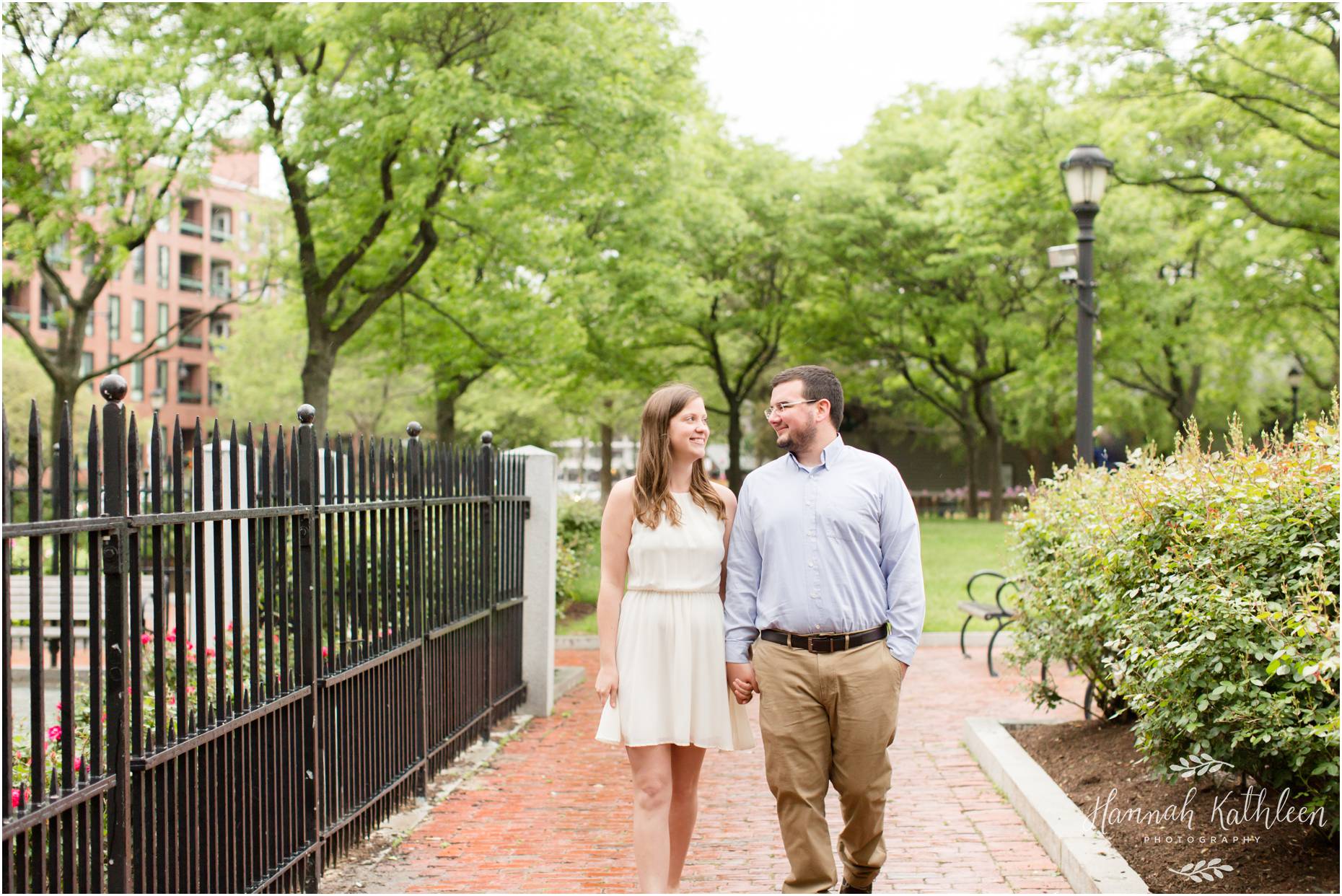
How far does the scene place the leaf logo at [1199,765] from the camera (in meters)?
4.82

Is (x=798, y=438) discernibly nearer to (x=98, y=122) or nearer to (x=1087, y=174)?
(x=1087, y=174)

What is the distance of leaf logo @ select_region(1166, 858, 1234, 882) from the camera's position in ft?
16.4

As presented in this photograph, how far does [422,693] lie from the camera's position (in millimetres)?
7035

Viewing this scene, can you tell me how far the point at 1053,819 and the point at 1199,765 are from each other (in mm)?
1153

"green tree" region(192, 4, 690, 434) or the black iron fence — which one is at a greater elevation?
"green tree" region(192, 4, 690, 434)

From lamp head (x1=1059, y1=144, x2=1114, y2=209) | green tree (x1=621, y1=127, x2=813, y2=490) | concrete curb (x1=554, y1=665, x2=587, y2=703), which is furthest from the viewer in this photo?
green tree (x1=621, y1=127, x2=813, y2=490)

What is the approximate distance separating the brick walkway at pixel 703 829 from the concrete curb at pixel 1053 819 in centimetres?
9

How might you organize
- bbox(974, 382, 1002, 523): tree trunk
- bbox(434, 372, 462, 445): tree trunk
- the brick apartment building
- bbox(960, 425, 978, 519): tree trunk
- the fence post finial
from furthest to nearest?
the brick apartment building
bbox(960, 425, 978, 519): tree trunk
bbox(974, 382, 1002, 523): tree trunk
bbox(434, 372, 462, 445): tree trunk
the fence post finial

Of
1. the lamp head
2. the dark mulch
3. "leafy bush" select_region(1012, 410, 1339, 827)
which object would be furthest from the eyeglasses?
the lamp head

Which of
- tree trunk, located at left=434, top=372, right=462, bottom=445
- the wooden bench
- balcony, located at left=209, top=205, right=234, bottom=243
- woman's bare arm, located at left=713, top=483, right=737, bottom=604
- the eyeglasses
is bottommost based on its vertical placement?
the wooden bench

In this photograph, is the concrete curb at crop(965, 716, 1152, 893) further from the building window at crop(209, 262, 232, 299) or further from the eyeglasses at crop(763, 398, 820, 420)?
the building window at crop(209, 262, 232, 299)

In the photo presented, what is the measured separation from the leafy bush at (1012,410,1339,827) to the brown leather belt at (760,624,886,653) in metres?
1.23

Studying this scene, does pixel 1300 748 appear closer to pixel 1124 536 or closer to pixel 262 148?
pixel 1124 536

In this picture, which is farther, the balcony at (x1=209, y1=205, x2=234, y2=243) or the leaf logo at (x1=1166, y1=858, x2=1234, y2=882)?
the balcony at (x1=209, y1=205, x2=234, y2=243)
